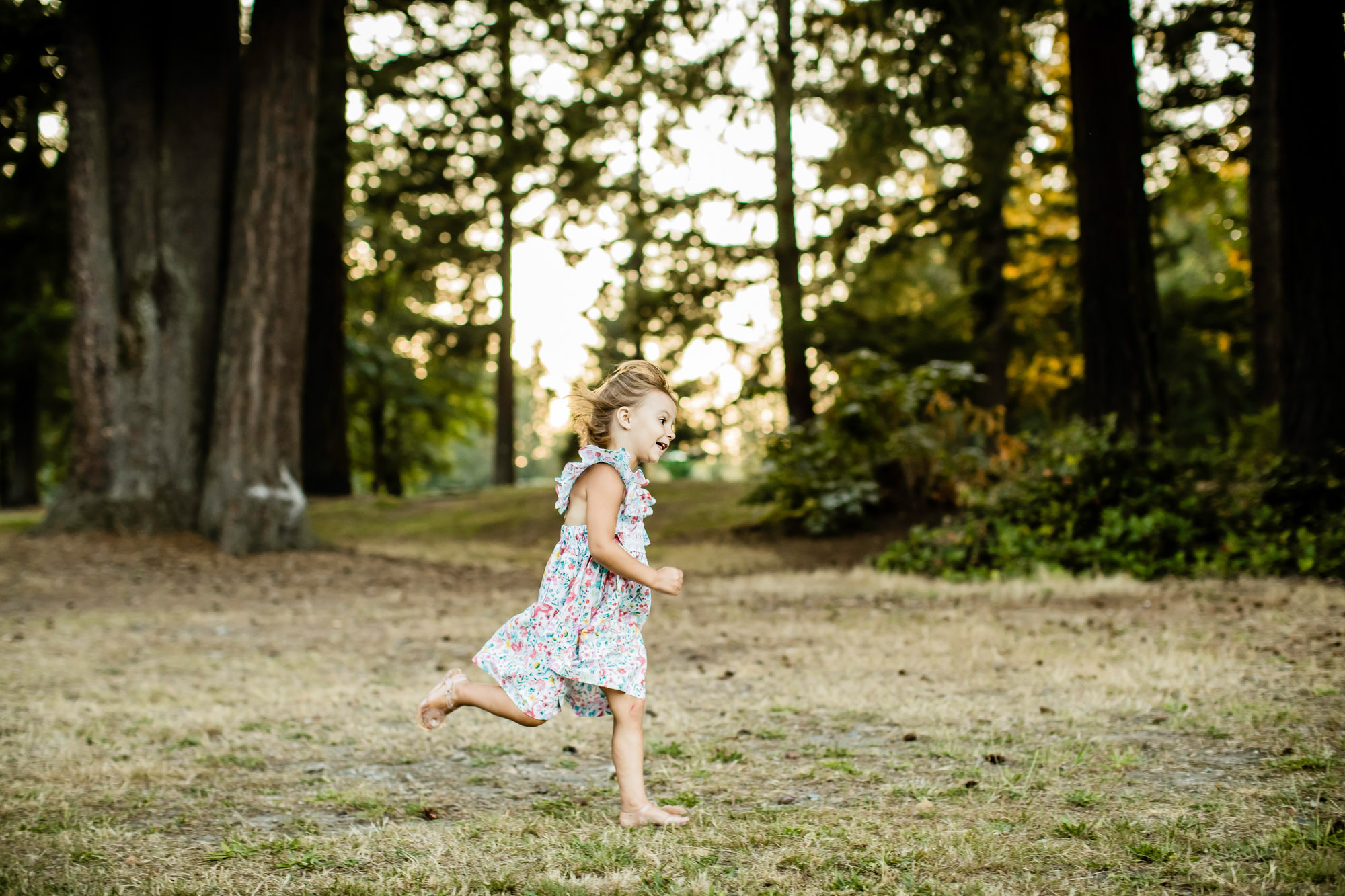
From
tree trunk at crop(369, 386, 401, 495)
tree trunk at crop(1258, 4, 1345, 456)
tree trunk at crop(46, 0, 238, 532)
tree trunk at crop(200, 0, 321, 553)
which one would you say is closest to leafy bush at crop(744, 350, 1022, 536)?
tree trunk at crop(1258, 4, 1345, 456)

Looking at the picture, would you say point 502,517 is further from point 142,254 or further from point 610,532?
point 610,532

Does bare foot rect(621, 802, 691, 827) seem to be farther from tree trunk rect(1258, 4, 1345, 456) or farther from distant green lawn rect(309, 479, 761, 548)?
distant green lawn rect(309, 479, 761, 548)

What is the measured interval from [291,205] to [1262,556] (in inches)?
397

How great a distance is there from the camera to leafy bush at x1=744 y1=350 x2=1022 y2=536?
12484mm

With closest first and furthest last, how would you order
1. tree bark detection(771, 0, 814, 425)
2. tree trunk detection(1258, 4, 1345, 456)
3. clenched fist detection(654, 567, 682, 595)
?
clenched fist detection(654, 567, 682, 595) → tree trunk detection(1258, 4, 1345, 456) → tree bark detection(771, 0, 814, 425)

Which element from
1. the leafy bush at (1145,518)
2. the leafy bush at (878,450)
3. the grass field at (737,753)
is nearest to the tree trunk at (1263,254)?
the leafy bush at (1145,518)

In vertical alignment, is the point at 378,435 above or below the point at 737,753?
above

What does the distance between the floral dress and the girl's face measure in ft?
0.19

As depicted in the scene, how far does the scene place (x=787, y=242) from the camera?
17.9 meters

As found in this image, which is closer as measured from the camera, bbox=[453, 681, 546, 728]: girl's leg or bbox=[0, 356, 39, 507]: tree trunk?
bbox=[453, 681, 546, 728]: girl's leg

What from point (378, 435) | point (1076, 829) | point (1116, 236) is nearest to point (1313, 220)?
point (1116, 236)

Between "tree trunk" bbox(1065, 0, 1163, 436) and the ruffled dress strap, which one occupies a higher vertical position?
"tree trunk" bbox(1065, 0, 1163, 436)

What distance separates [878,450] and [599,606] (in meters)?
9.94

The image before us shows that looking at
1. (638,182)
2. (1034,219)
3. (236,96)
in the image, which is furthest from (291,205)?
(1034,219)
